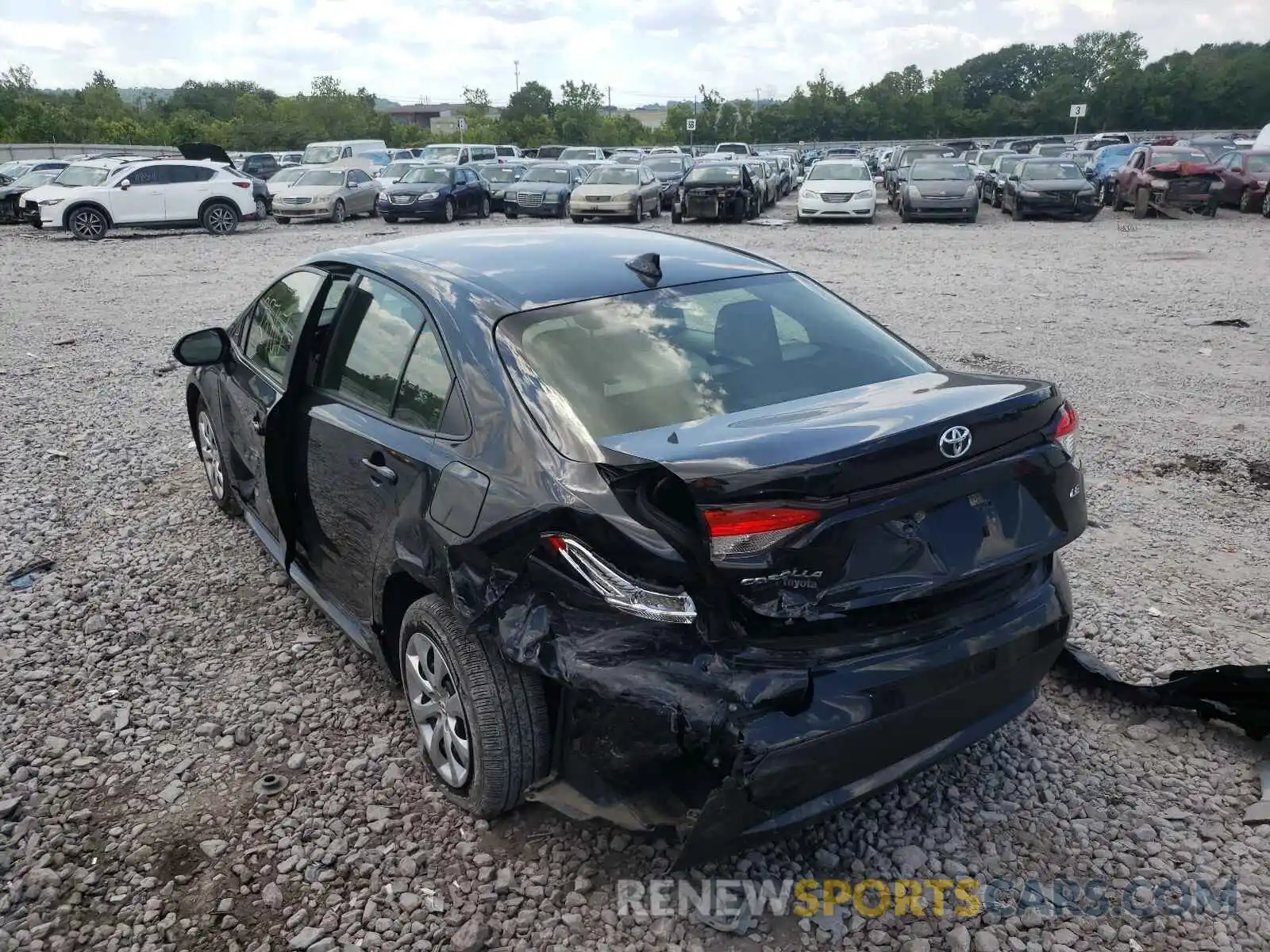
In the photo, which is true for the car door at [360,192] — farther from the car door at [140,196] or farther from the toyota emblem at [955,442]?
the toyota emblem at [955,442]

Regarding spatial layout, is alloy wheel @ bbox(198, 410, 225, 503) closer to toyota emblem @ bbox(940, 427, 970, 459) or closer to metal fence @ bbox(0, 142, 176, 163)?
toyota emblem @ bbox(940, 427, 970, 459)

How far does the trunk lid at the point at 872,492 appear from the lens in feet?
7.37

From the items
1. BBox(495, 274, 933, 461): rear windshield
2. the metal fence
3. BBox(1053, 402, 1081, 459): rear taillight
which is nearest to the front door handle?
BBox(495, 274, 933, 461): rear windshield

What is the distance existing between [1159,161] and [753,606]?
24795 millimetres

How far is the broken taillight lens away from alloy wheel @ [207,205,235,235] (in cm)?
2311

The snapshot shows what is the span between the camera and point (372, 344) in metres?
3.50

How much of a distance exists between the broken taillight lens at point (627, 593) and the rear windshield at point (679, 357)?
29 centimetres

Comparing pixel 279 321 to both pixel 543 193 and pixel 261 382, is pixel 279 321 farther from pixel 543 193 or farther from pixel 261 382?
pixel 543 193

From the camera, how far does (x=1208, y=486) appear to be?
18.5ft

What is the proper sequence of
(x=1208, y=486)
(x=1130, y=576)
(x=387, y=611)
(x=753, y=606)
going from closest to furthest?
(x=753, y=606) < (x=387, y=611) < (x=1130, y=576) < (x=1208, y=486)

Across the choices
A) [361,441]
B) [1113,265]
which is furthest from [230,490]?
[1113,265]

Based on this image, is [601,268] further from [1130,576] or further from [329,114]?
[329,114]

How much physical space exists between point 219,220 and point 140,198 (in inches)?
66.2

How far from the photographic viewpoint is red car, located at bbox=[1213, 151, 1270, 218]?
2170 centimetres
